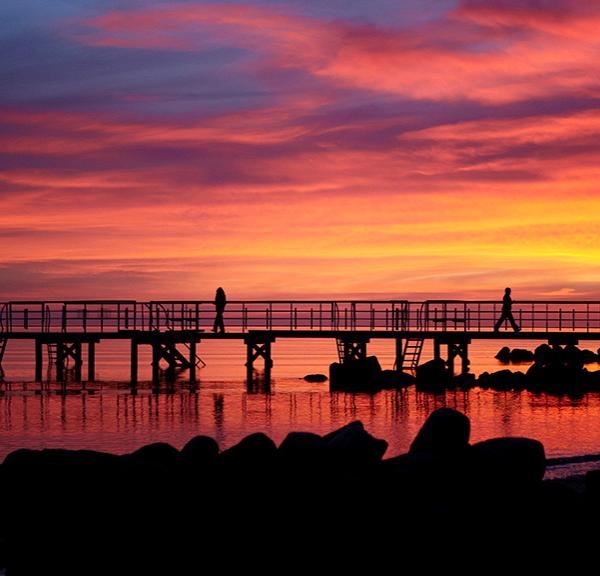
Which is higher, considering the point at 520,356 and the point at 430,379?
the point at 430,379

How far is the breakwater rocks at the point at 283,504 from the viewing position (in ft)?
36.7

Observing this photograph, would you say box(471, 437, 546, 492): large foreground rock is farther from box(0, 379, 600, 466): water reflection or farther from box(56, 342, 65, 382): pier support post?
box(56, 342, 65, 382): pier support post

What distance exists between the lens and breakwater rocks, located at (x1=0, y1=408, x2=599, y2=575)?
36.7ft

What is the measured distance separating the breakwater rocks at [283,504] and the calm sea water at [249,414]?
13891 millimetres

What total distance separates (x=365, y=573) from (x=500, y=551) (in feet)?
4.61

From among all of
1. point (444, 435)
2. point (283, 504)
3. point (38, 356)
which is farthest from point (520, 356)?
point (283, 504)

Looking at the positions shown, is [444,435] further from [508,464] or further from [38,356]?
[38,356]

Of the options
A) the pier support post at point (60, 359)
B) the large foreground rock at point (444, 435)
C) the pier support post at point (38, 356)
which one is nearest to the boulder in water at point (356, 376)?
the pier support post at point (60, 359)

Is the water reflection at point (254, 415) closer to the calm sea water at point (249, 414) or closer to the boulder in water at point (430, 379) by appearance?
the calm sea water at point (249, 414)

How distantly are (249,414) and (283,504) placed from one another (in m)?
24.6

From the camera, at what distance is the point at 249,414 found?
36.0 meters

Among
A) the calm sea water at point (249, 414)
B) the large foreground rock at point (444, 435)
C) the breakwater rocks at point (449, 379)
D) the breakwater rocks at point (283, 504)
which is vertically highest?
the large foreground rock at point (444, 435)

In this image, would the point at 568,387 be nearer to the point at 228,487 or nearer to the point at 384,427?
the point at 384,427

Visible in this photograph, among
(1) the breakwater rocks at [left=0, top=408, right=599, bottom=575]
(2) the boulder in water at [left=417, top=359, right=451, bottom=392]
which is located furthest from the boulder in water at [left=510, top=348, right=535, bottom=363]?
(1) the breakwater rocks at [left=0, top=408, right=599, bottom=575]
